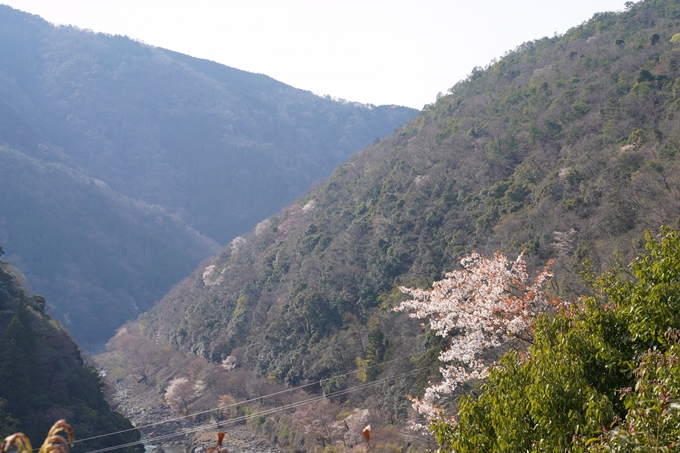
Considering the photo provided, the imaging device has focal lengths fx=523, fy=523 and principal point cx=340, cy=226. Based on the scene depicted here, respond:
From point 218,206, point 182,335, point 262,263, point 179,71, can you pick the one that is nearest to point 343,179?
point 262,263

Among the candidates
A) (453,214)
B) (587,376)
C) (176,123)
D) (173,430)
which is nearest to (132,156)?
(176,123)

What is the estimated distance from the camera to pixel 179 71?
158 metres

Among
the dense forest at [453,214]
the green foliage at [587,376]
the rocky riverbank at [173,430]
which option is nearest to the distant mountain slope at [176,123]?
the dense forest at [453,214]

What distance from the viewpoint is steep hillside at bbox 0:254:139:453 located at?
23438mm

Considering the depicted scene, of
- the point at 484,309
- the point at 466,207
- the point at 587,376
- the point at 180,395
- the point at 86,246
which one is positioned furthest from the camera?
the point at 86,246

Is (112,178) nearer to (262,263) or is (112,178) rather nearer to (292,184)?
(292,184)

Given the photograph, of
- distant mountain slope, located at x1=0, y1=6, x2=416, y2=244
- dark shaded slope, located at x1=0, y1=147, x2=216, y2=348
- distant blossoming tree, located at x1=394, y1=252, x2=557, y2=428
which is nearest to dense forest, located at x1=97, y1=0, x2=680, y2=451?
distant blossoming tree, located at x1=394, y1=252, x2=557, y2=428

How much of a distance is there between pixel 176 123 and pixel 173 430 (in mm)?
117500

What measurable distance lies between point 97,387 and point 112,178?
101 metres

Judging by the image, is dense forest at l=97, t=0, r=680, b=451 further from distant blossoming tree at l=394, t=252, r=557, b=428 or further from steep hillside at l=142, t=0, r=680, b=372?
distant blossoming tree at l=394, t=252, r=557, b=428

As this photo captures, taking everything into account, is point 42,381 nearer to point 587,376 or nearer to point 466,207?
point 587,376

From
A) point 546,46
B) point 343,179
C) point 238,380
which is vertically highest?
point 546,46

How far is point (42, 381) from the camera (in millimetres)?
26078

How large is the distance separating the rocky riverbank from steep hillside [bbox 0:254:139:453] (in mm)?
4310
